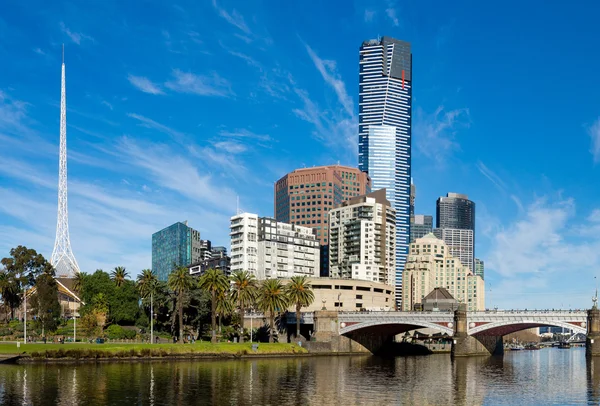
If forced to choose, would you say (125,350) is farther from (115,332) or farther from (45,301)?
(115,332)

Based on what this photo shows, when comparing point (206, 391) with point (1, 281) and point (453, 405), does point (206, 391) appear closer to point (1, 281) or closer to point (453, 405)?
point (453, 405)

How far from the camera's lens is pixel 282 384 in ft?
311

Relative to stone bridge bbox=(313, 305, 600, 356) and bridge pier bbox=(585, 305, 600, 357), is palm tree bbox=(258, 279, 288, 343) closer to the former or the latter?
stone bridge bbox=(313, 305, 600, 356)

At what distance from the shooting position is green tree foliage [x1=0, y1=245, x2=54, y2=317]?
15850cm

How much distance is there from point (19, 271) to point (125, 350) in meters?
47.9

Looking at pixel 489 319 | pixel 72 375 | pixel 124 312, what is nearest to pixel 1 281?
pixel 124 312

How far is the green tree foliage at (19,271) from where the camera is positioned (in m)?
158

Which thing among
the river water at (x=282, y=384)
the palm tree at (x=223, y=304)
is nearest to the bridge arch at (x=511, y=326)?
the river water at (x=282, y=384)

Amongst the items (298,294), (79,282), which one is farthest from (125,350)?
(79,282)

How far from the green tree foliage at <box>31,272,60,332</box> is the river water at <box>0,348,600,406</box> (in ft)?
132

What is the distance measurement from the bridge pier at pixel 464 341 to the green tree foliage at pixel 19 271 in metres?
94.9

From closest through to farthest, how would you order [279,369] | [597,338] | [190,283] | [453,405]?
1. [453,405]
2. [279,369]
3. [597,338]
4. [190,283]

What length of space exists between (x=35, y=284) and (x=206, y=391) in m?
89.9

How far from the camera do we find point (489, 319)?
158 metres
